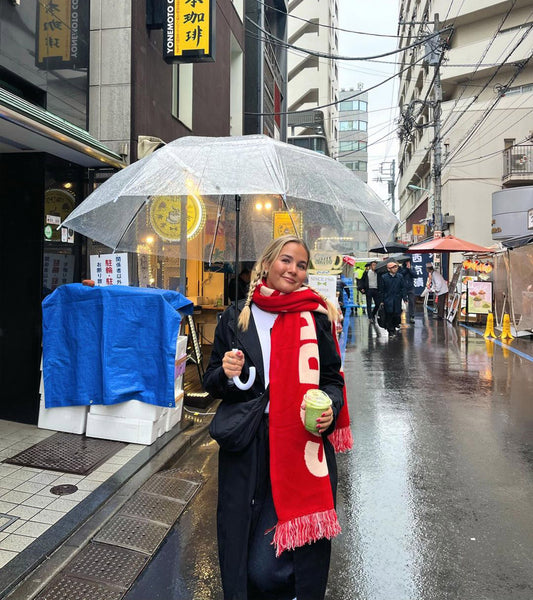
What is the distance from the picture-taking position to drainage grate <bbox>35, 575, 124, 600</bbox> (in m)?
2.82

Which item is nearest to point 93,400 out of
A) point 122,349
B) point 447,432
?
point 122,349

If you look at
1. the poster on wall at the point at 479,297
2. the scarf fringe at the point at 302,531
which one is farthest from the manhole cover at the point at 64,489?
the poster on wall at the point at 479,297

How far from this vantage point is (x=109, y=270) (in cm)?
598

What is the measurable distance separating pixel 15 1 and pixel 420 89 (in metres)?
42.6

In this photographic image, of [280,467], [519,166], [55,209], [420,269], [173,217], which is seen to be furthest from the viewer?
[519,166]

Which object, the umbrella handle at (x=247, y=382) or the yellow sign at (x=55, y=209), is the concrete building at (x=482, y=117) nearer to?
the yellow sign at (x=55, y=209)

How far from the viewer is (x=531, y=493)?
4258mm

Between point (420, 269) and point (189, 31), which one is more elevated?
point (189, 31)

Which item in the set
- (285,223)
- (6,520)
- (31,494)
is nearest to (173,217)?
(285,223)

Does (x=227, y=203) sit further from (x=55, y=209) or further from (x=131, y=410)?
(x=55, y=209)

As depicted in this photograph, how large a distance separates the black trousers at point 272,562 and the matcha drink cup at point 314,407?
265mm

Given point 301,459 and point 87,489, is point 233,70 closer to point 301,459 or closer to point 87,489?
point 87,489

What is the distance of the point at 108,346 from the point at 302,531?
353 cm

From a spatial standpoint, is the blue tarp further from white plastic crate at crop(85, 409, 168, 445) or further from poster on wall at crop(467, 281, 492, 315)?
poster on wall at crop(467, 281, 492, 315)
